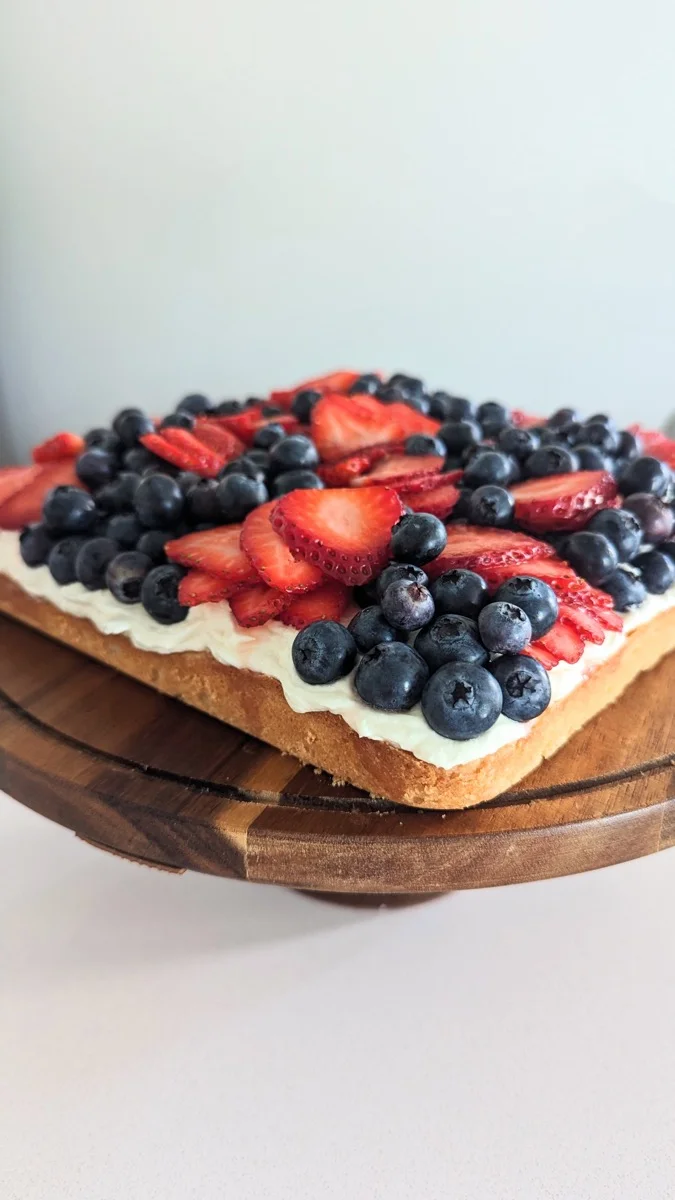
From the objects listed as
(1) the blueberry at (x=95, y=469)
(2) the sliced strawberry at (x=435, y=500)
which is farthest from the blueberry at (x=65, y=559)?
(2) the sliced strawberry at (x=435, y=500)

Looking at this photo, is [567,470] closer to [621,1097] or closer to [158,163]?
[621,1097]

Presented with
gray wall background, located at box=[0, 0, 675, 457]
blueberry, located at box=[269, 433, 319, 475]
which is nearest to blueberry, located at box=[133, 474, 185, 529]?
blueberry, located at box=[269, 433, 319, 475]

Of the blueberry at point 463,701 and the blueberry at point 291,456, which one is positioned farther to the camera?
the blueberry at point 291,456

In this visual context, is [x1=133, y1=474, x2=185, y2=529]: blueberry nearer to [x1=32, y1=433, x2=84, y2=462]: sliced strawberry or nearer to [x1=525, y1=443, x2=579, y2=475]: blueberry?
[x1=32, y1=433, x2=84, y2=462]: sliced strawberry

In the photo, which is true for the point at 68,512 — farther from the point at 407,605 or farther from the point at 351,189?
the point at 351,189

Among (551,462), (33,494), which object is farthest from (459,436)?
(33,494)

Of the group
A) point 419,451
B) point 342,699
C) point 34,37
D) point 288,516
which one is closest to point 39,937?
point 342,699

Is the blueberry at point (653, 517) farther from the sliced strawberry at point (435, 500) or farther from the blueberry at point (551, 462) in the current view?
the sliced strawberry at point (435, 500)
